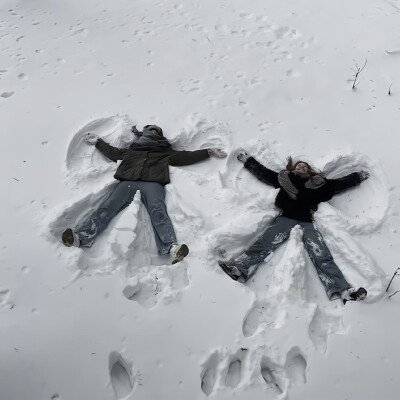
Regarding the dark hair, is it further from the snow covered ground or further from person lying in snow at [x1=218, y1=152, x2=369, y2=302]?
the snow covered ground

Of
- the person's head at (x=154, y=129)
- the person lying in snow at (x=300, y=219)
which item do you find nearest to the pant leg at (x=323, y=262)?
the person lying in snow at (x=300, y=219)

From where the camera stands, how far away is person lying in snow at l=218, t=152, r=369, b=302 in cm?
408

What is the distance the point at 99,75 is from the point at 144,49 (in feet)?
3.01

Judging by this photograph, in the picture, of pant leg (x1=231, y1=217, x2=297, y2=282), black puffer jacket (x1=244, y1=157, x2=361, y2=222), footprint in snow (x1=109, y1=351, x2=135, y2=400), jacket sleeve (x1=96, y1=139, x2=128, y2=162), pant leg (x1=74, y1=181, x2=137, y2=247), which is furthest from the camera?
jacket sleeve (x1=96, y1=139, x2=128, y2=162)

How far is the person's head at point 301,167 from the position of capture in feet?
15.8

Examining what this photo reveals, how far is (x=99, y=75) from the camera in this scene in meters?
6.21

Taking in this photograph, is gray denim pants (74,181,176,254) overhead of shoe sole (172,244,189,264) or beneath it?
overhead

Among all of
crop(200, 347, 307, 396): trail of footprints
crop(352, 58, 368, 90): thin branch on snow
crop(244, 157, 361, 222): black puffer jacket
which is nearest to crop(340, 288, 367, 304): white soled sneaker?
crop(200, 347, 307, 396): trail of footprints

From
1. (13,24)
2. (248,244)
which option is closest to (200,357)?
(248,244)

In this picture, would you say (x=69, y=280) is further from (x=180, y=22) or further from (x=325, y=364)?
(x=180, y=22)

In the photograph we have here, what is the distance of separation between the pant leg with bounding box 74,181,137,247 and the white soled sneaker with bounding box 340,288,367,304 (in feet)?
7.75

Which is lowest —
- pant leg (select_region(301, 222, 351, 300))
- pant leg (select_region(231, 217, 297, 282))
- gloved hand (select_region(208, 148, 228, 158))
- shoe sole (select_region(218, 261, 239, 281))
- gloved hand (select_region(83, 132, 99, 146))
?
pant leg (select_region(301, 222, 351, 300))

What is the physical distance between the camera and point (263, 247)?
4.33 metres

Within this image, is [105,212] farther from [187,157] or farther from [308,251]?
[308,251]
